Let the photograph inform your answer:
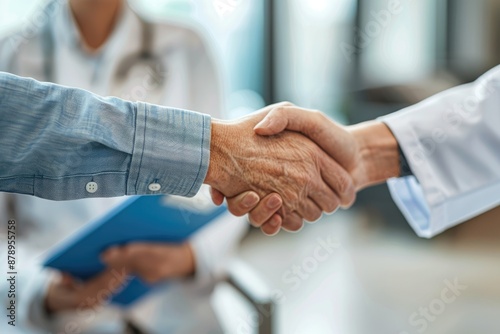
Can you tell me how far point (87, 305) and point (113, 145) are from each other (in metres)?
0.52

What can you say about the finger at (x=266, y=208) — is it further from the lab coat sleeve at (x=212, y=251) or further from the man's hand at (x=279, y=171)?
the lab coat sleeve at (x=212, y=251)

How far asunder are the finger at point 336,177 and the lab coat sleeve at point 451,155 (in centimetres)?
16

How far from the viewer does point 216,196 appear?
4.25 feet

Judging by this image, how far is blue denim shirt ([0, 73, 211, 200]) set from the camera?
3.33 feet

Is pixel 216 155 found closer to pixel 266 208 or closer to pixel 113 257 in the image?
pixel 266 208

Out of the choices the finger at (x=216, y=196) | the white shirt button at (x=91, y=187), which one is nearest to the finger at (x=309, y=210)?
the finger at (x=216, y=196)

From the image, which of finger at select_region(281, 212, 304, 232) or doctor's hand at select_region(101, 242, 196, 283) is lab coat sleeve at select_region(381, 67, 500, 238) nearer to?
finger at select_region(281, 212, 304, 232)

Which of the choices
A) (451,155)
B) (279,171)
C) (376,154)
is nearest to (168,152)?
(279,171)

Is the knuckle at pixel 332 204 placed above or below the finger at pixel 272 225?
below

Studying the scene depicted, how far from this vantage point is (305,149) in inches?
55.9

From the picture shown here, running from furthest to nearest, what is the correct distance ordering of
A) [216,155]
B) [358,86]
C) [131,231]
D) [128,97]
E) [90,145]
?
1. [358,86]
2. [128,97]
3. [131,231]
4. [216,155]
5. [90,145]

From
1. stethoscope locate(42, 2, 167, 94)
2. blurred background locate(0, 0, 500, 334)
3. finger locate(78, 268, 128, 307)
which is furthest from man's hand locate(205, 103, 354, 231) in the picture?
blurred background locate(0, 0, 500, 334)

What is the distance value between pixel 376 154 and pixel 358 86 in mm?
3557

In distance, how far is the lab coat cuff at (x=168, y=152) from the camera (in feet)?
3.56
